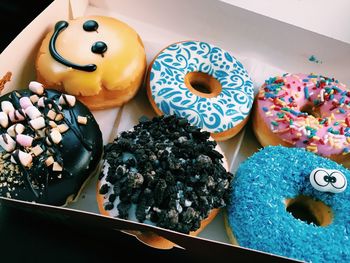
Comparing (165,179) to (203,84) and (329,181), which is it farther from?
(203,84)

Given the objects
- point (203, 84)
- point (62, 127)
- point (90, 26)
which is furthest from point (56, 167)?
point (203, 84)

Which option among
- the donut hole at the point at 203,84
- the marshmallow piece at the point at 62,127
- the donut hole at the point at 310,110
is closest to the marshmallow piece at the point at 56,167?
the marshmallow piece at the point at 62,127

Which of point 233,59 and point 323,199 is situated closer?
point 323,199

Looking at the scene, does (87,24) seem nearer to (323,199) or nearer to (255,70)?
(255,70)

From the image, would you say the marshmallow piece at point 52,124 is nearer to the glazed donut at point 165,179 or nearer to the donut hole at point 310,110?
the glazed donut at point 165,179

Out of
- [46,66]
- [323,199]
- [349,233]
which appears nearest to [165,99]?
[46,66]

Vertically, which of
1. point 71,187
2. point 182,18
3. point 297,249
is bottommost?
point 71,187
